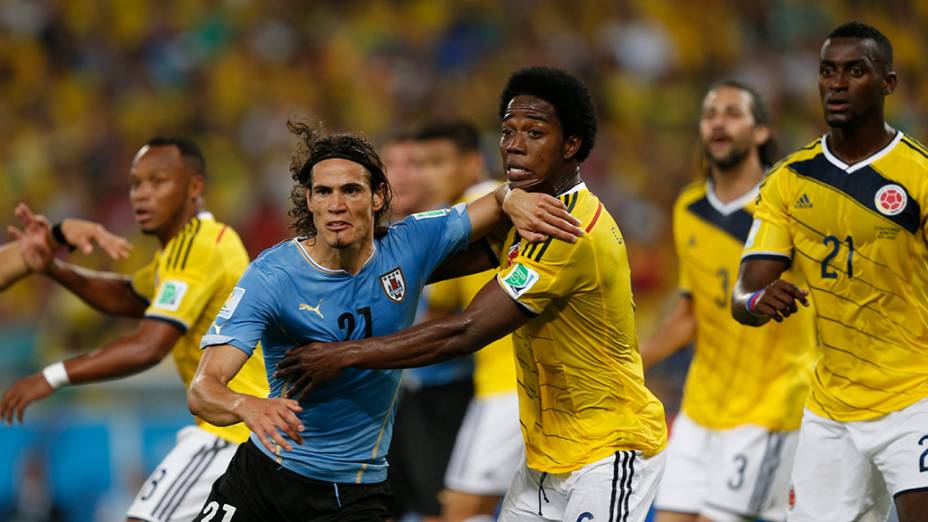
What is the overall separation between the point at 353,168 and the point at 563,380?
119cm

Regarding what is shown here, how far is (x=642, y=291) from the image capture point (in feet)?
42.9

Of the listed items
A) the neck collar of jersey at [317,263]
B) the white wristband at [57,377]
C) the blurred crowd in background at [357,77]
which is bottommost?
the white wristband at [57,377]

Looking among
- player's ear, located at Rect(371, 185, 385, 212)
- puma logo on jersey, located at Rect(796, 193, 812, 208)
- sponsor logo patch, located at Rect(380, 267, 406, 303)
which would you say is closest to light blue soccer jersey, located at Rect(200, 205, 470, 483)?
sponsor logo patch, located at Rect(380, 267, 406, 303)

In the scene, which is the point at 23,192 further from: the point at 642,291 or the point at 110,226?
the point at 642,291

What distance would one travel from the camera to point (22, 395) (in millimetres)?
6422

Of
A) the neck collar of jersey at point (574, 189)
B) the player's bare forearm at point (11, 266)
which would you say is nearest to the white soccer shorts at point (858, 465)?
the neck collar of jersey at point (574, 189)

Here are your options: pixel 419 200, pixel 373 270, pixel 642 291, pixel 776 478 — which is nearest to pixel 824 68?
pixel 373 270

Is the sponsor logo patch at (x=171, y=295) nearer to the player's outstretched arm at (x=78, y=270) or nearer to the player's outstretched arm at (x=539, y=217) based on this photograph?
the player's outstretched arm at (x=78, y=270)

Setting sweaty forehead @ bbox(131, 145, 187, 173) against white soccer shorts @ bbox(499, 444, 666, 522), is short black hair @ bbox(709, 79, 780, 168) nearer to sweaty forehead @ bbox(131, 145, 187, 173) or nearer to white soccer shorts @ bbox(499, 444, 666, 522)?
white soccer shorts @ bbox(499, 444, 666, 522)

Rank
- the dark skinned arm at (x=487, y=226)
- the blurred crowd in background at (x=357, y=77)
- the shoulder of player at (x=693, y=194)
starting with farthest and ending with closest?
the blurred crowd in background at (x=357, y=77) < the shoulder of player at (x=693, y=194) < the dark skinned arm at (x=487, y=226)

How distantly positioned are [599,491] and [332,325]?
1.23 metres

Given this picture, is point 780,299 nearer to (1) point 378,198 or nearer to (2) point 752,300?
(2) point 752,300

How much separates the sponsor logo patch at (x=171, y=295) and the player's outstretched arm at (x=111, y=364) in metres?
0.09

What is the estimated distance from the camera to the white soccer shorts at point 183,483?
6.34 meters
